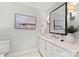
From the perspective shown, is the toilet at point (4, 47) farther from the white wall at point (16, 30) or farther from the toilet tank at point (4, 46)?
the white wall at point (16, 30)

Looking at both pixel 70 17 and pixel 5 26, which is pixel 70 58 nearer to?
pixel 70 17

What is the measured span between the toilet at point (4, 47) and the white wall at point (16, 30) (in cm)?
23

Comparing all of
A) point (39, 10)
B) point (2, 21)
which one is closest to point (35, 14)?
point (39, 10)

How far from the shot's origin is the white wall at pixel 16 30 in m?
3.35

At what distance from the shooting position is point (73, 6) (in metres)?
2.09

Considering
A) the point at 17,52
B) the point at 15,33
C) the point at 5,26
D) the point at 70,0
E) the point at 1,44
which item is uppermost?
the point at 70,0

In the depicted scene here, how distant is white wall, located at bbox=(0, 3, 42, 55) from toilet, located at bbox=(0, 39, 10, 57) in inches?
9.0

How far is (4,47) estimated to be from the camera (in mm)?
3117

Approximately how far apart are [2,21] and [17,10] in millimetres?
766

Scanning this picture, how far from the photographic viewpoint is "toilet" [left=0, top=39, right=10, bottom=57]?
307 centimetres

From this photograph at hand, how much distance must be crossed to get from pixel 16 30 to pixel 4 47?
0.85 meters

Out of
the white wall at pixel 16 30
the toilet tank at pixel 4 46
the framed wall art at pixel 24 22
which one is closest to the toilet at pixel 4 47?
the toilet tank at pixel 4 46

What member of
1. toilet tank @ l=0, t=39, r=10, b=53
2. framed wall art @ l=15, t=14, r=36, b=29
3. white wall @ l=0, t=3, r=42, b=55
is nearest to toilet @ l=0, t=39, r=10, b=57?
toilet tank @ l=0, t=39, r=10, b=53

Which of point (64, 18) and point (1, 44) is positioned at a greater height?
point (64, 18)
